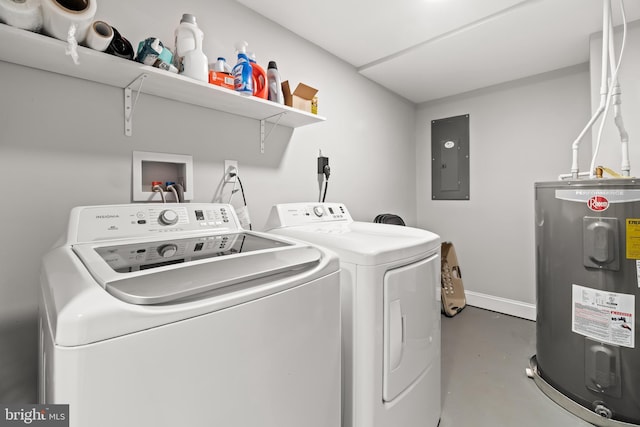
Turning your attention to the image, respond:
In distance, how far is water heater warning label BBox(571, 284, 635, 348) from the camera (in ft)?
4.73

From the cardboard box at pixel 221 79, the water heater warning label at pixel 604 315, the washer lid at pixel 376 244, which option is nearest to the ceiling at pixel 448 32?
the cardboard box at pixel 221 79

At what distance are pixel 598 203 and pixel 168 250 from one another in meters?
2.08

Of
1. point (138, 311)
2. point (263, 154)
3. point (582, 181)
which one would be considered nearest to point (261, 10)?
point (263, 154)

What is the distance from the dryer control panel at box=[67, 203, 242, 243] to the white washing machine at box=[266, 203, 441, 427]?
1.45ft

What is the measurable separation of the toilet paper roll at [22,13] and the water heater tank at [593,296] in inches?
98.7

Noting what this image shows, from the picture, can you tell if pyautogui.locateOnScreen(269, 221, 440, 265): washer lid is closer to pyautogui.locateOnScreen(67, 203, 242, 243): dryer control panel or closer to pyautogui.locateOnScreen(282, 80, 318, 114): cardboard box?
pyautogui.locateOnScreen(67, 203, 242, 243): dryer control panel

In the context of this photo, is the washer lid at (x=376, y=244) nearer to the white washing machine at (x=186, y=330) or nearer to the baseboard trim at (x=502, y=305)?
the white washing machine at (x=186, y=330)

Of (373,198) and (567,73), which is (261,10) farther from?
(567,73)

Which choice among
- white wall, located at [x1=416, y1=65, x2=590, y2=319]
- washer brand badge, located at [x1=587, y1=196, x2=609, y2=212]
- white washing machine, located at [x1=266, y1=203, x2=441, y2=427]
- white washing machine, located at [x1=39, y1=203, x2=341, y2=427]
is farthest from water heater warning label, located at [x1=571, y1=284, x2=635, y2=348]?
white washing machine, located at [x1=39, y1=203, x2=341, y2=427]

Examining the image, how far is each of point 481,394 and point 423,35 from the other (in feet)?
8.25

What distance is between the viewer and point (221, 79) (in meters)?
1.36

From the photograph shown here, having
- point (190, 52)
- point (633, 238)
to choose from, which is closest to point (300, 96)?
point (190, 52)

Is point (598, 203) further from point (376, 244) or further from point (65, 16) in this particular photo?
point (65, 16)

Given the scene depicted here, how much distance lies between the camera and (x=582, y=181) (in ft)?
5.12
